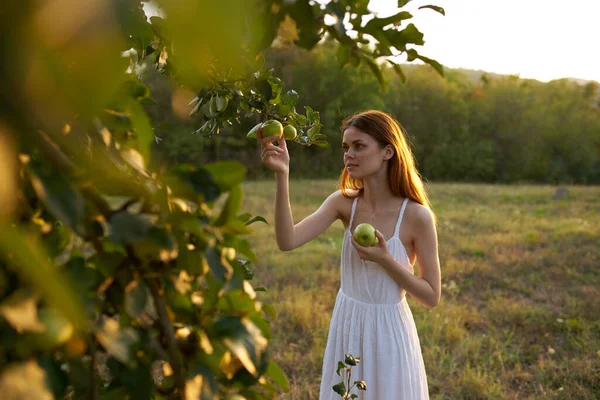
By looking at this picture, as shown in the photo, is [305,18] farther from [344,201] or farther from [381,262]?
[344,201]

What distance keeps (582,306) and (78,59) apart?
455cm

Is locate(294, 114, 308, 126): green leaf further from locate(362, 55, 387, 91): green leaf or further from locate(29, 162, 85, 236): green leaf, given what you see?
locate(29, 162, 85, 236): green leaf

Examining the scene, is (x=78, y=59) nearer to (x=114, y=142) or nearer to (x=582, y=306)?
(x=114, y=142)

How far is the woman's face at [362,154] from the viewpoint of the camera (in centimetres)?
181

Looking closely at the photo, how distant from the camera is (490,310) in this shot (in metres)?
3.99

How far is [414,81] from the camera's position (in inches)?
1035

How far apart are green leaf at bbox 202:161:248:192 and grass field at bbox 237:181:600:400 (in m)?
2.45

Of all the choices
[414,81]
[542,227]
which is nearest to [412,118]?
[414,81]

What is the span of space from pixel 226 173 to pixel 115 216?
3.6 inches

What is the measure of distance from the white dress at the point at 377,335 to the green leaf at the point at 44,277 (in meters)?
1.63

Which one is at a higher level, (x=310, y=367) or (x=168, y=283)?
(x=168, y=283)

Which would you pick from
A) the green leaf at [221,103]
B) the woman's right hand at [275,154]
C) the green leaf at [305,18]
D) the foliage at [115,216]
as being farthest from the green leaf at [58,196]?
the woman's right hand at [275,154]

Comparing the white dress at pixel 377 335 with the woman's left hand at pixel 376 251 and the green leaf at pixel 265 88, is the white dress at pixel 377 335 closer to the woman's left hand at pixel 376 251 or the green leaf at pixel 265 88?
the woman's left hand at pixel 376 251

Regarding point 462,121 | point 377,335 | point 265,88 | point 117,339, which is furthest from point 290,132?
point 462,121
